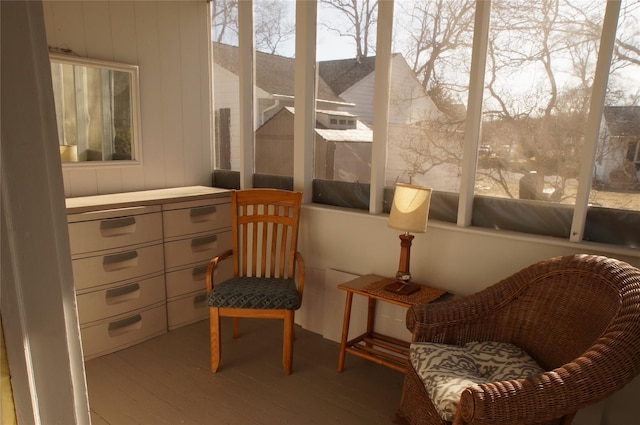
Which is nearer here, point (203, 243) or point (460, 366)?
point (460, 366)

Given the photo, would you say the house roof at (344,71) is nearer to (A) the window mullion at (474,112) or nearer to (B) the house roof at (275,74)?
(B) the house roof at (275,74)

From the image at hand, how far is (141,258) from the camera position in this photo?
2662 mm

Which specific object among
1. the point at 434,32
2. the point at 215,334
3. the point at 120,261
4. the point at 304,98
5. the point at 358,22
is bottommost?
the point at 215,334

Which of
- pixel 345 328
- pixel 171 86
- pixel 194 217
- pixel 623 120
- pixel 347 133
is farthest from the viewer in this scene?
pixel 171 86

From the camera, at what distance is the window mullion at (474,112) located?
6.72 feet

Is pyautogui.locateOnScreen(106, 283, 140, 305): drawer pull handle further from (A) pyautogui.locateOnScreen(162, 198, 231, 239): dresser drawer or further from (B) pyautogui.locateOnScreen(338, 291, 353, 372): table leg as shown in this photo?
(B) pyautogui.locateOnScreen(338, 291, 353, 372): table leg

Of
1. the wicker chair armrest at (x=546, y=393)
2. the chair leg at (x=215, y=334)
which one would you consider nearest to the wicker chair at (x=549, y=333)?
the wicker chair armrest at (x=546, y=393)

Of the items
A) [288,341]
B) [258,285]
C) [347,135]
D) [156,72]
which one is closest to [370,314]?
[288,341]

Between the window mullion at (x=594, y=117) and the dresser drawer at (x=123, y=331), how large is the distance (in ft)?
8.11

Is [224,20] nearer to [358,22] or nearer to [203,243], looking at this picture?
[358,22]

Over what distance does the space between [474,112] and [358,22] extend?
0.95m

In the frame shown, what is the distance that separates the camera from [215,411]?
2047 mm

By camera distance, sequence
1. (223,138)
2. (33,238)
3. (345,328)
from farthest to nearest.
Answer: (223,138), (345,328), (33,238)

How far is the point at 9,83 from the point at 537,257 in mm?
2083
